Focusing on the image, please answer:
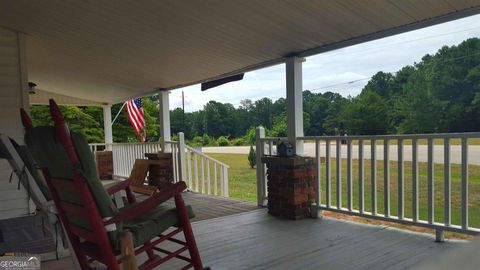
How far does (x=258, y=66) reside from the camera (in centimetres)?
479

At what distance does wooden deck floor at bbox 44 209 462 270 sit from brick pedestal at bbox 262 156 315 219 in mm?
167

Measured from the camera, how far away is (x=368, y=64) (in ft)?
66.2

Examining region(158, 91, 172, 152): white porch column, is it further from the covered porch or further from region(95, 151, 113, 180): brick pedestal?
region(95, 151, 113, 180): brick pedestal

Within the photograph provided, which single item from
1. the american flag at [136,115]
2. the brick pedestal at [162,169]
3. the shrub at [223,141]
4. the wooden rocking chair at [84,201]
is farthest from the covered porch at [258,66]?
the shrub at [223,141]

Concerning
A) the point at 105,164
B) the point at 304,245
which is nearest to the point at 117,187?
the point at 304,245

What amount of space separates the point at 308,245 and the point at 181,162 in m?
3.90

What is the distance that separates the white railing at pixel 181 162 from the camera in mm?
6562

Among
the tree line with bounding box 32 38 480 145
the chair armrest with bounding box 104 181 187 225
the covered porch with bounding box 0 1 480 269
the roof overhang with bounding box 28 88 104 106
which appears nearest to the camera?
the chair armrest with bounding box 104 181 187 225

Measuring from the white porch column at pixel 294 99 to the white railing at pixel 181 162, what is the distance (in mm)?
2214

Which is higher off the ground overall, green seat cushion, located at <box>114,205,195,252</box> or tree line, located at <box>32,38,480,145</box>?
tree line, located at <box>32,38,480,145</box>

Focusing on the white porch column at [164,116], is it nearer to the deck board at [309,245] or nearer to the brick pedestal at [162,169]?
the brick pedestal at [162,169]

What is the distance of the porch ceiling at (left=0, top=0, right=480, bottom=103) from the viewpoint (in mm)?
2979

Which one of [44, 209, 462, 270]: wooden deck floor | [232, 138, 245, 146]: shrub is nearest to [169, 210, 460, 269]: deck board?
[44, 209, 462, 270]: wooden deck floor

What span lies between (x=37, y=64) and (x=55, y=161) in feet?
16.7
